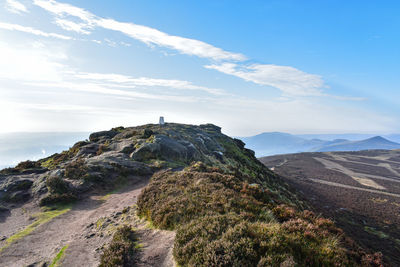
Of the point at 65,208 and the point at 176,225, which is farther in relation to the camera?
the point at 65,208

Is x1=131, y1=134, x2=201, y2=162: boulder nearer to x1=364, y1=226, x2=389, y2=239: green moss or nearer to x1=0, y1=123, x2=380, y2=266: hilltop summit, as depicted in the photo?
x1=0, y1=123, x2=380, y2=266: hilltop summit

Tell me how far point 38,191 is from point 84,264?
→ 42.8 ft

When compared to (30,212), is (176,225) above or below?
above

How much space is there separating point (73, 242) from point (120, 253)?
12.9 ft

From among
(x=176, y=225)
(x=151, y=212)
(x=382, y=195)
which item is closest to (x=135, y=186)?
(x=151, y=212)

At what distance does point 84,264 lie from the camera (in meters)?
7.52

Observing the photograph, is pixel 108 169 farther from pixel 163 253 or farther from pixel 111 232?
pixel 163 253

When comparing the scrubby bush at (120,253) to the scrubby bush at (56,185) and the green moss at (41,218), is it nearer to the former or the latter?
the green moss at (41,218)

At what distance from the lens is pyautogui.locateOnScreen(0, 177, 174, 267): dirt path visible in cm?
784

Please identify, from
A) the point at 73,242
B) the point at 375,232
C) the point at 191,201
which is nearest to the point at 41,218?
the point at 73,242

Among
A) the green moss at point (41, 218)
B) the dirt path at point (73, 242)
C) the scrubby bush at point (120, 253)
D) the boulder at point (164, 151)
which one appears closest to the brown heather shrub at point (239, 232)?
the dirt path at point (73, 242)

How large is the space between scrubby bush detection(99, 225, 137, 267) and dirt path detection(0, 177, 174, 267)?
0.45 meters

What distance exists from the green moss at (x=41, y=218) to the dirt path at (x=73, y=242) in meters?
0.36

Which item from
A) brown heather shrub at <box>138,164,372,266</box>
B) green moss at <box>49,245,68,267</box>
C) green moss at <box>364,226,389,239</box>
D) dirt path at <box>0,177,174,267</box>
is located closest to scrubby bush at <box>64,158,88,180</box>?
dirt path at <box>0,177,174,267</box>
